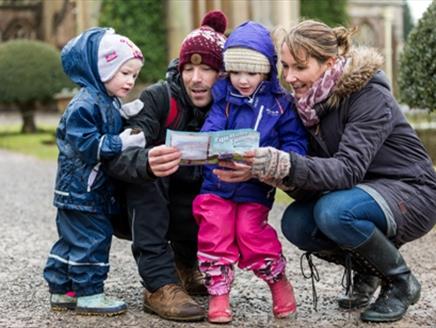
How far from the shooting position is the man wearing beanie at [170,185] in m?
4.32

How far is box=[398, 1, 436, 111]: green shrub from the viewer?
9883 mm

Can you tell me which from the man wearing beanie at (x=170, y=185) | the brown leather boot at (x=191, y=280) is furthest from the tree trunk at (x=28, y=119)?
the man wearing beanie at (x=170, y=185)

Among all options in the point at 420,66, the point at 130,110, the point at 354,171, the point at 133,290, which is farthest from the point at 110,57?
the point at 420,66

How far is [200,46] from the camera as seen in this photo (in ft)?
14.3

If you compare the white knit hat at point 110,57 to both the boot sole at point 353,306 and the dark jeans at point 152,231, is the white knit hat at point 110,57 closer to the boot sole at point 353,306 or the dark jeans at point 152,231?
the dark jeans at point 152,231

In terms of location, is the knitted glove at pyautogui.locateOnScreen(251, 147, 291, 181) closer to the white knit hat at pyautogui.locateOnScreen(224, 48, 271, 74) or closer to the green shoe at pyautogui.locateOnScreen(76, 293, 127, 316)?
the white knit hat at pyautogui.locateOnScreen(224, 48, 271, 74)

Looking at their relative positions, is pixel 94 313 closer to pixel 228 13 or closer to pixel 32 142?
pixel 32 142

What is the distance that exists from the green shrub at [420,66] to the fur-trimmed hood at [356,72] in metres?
5.85

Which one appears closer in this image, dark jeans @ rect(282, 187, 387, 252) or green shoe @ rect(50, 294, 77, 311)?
dark jeans @ rect(282, 187, 387, 252)

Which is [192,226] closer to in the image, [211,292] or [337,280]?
[211,292]

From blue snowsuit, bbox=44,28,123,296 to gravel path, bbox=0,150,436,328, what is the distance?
0.26 meters

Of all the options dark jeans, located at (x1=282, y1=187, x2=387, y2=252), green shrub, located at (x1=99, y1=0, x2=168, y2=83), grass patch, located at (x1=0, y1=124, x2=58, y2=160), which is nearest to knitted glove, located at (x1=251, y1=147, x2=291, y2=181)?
dark jeans, located at (x1=282, y1=187, x2=387, y2=252)

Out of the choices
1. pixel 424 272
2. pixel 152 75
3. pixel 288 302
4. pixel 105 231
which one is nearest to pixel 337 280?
pixel 424 272

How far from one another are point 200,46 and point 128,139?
23.8 inches
